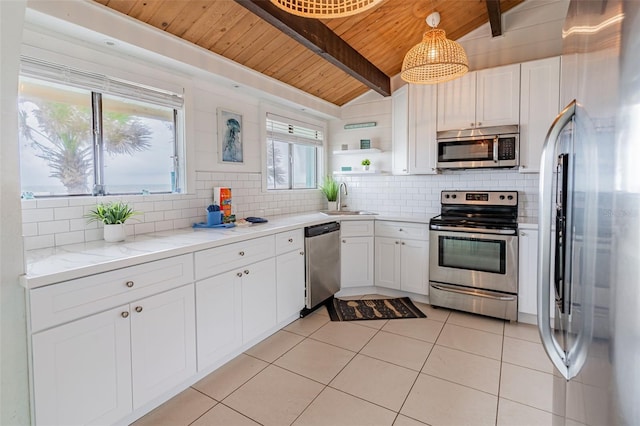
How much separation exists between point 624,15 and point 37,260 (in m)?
2.29

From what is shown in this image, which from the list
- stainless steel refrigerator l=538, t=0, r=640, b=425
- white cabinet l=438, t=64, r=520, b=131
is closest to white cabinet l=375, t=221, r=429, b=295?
white cabinet l=438, t=64, r=520, b=131

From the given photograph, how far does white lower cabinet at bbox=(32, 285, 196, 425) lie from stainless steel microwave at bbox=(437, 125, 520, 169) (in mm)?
2950

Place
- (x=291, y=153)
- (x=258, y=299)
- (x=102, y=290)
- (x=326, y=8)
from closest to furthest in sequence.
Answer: (x=326, y=8) < (x=102, y=290) < (x=258, y=299) < (x=291, y=153)

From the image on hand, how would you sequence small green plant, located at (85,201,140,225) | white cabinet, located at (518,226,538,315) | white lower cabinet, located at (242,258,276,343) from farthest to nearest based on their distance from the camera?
white cabinet, located at (518,226,538,315)
white lower cabinet, located at (242,258,276,343)
small green plant, located at (85,201,140,225)

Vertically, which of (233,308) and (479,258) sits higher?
(479,258)

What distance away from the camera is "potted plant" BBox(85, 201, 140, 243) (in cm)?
212

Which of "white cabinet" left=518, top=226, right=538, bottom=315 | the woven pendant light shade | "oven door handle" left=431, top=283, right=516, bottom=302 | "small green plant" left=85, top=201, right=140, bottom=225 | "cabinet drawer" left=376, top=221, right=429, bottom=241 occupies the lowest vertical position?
"oven door handle" left=431, top=283, right=516, bottom=302

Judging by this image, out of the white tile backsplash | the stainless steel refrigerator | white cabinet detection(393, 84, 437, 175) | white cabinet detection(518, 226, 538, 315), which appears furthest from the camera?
white cabinet detection(393, 84, 437, 175)

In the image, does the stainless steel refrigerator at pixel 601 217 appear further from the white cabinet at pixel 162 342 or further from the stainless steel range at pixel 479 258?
the stainless steel range at pixel 479 258

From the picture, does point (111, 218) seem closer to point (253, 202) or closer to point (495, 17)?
point (253, 202)

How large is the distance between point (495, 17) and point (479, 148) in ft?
4.38

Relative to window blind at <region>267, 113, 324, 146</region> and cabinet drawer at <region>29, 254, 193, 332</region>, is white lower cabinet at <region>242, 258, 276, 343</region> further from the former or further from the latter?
window blind at <region>267, 113, 324, 146</region>

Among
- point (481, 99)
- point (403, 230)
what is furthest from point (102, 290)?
point (481, 99)

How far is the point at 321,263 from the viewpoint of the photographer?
11.3 ft
